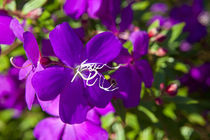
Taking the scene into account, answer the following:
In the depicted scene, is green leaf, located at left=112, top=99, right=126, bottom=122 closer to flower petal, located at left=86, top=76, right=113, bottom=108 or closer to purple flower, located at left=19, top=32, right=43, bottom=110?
flower petal, located at left=86, top=76, right=113, bottom=108

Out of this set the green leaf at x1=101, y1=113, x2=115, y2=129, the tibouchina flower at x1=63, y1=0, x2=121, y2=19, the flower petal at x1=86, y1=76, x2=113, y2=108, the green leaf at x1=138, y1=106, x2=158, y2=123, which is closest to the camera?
the flower petal at x1=86, y1=76, x2=113, y2=108

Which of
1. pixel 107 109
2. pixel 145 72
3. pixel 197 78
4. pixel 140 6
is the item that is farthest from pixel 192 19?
pixel 107 109

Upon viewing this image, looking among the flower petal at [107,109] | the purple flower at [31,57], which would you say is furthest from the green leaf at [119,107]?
the purple flower at [31,57]

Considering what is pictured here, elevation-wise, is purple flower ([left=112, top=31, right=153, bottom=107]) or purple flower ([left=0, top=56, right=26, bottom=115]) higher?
purple flower ([left=112, top=31, right=153, bottom=107])

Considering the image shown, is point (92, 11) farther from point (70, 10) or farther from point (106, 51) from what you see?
point (106, 51)

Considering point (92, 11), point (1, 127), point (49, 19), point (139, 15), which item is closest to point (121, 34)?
point (92, 11)

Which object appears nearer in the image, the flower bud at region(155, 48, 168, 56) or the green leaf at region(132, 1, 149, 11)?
the flower bud at region(155, 48, 168, 56)

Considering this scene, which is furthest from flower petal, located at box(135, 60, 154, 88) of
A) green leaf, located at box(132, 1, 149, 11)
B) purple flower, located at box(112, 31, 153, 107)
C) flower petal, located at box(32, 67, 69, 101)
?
green leaf, located at box(132, 1, 149, 11)
